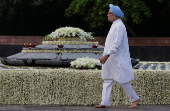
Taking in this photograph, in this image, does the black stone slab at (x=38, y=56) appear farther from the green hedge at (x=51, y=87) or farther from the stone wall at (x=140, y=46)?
the stone wall at (x=140, y=46)

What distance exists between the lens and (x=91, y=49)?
916 cm

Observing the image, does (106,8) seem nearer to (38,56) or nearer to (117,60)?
(38,56)

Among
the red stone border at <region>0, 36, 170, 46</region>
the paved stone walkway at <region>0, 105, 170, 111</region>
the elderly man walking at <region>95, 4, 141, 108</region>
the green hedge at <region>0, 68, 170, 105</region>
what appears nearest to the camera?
the elderly man walking at <region>95, 4, 141, 108</region>

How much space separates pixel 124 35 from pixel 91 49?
3196 millimetres

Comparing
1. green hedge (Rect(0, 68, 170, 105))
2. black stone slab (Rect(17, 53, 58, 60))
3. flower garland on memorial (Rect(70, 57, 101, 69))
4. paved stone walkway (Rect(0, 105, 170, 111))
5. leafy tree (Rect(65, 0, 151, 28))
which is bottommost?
paved stone walkway (Rect(0, 105, 170, 111))

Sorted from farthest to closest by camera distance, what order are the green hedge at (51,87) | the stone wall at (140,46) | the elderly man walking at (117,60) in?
the stone wall at (140,46) → the green hedge at (51,87) → the elderly man walking at (117,60)

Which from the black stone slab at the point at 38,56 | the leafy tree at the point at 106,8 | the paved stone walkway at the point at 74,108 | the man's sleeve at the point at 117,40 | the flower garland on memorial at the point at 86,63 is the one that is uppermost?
the leafy tree at the point at 106,8

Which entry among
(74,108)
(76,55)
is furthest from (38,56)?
(74,108)

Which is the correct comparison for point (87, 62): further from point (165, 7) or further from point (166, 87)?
point (165, 7)

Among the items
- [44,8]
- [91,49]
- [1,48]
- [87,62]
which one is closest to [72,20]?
[44,8]

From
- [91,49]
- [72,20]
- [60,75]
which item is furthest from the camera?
[72,20]

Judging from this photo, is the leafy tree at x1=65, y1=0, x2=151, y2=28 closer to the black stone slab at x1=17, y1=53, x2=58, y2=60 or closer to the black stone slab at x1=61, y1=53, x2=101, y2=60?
the black stone slab at x1=61, y1=53, x2=101, y2=60

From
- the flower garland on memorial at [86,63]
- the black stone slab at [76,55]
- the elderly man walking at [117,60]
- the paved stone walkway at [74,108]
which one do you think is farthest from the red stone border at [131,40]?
the elderly man walking at [117,60]

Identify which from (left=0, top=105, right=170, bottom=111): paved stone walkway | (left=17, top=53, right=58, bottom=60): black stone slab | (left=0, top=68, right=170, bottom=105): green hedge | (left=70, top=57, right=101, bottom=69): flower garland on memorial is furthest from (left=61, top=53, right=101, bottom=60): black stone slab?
(left=0, top=105, right=170, bottom=111): paved stone walkway
